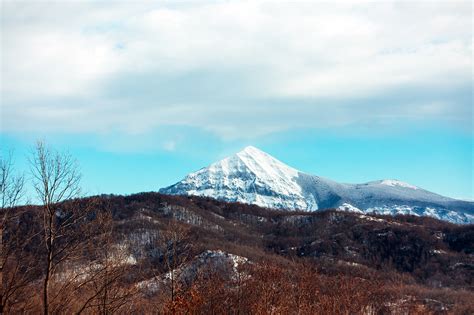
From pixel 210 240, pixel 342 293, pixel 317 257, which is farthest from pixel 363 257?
pixel 342 293

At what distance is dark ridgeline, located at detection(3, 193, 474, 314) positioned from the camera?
1146 inches

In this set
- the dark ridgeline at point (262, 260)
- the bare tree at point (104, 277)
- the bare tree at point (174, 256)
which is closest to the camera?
the bare tree at point (104, 277)

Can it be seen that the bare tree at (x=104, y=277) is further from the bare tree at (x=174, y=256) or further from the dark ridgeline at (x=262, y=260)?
the bare tree at (x=174, y=256)

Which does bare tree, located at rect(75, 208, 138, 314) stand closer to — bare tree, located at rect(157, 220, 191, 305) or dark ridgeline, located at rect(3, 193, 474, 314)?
dark ridgeline, located at rect(3, 193, 474, 314)

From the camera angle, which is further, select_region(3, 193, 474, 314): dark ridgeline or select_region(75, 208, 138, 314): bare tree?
select_region(3, 193, 474, 314): dark ridgeline

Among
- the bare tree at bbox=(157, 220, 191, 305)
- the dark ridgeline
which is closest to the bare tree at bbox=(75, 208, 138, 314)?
the dark ridgeline

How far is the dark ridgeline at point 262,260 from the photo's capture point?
2911 cm

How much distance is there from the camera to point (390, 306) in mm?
64062

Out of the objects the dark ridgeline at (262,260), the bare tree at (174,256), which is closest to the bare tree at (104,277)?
the dark ridgeline at (262,260)

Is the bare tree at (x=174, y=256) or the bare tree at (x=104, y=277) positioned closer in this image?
the bare tree at (x=104, y=277)

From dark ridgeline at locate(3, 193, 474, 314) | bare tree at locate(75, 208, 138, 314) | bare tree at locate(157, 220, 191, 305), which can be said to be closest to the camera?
bare tree at locate(75, 208, 138, 314)

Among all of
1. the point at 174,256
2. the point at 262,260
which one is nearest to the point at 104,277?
the point at 174,256

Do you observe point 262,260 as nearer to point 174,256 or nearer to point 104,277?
point 174,256

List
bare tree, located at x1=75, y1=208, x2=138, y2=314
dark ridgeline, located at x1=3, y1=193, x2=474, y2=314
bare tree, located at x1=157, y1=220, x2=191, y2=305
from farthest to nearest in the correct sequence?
bare tree, located at x1=157, y1=220, x2=191, y2=305 < dark ridgeline, located at x1=3, y1=193, x2=474, y2=314 < bare tree, located at x1=75, y1=208, x2=138, y2=314
